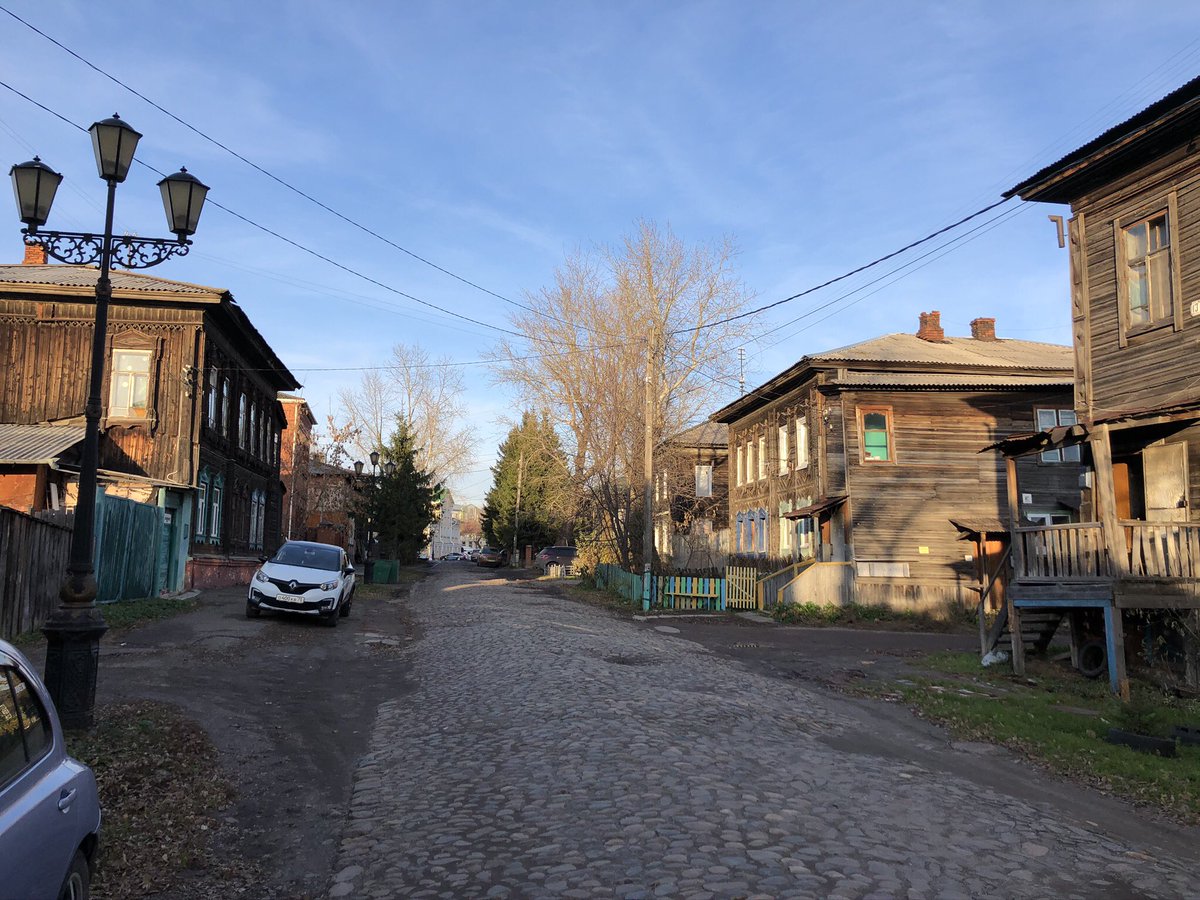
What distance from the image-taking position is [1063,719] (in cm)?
1147

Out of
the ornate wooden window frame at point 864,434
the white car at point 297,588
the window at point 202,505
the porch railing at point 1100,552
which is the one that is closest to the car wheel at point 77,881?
the porch railing at point 1100,552

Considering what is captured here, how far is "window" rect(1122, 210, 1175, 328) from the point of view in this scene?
15.5m

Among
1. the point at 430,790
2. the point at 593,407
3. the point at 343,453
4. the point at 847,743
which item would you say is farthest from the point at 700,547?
the point at 430,790

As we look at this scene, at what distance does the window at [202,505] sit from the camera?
26.8 m

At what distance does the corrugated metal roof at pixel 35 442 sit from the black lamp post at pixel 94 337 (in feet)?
38.0

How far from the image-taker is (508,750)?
27.8 ft

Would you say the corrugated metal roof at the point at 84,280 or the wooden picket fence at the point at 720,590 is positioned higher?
the corrugated metal roof at the point at 84,280

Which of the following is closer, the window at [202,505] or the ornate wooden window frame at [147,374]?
the ornate wooden window frame at [147,374]

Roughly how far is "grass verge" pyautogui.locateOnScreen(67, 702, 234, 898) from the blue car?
4.40 feet

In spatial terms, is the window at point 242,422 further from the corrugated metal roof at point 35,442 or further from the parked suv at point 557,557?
the parked suv at point 557,557

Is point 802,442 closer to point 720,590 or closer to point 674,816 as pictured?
point 720,590

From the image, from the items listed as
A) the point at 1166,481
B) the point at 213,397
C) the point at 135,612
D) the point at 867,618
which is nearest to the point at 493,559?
the point at 213,397

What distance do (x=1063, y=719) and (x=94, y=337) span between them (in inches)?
471

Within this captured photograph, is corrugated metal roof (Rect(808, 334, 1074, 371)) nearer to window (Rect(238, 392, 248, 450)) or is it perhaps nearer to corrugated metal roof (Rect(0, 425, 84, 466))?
window (Rect(238, 392, 248, 450))
